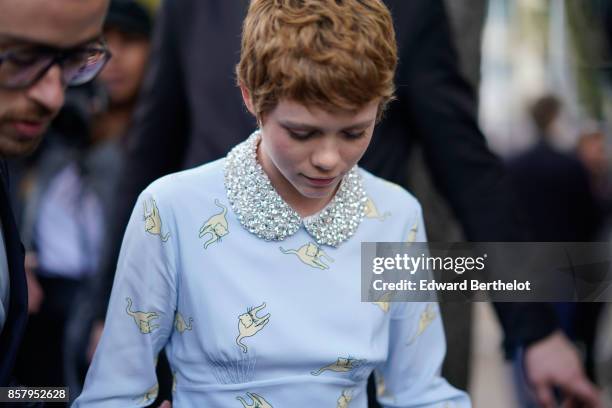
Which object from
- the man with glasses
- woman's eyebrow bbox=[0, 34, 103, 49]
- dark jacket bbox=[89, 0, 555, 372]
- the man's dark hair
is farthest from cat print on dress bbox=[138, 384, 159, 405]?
the man's dark hair

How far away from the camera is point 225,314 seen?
6.02 feet

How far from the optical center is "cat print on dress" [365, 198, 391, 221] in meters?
2.00

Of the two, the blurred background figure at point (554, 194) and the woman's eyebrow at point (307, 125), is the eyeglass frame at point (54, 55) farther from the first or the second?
the blurred background figure at point (554, 194)

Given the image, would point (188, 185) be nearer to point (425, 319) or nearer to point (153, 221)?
point (153, 221)

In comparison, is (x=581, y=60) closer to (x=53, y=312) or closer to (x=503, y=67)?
(x=53, y=312)

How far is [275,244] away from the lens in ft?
6.25

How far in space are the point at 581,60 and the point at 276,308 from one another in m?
3.18

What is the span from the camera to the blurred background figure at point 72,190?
159 inches

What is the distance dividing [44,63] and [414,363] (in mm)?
974

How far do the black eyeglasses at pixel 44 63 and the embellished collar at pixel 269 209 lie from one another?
35 centimetres

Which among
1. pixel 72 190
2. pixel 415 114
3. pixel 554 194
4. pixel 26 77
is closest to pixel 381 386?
pixel 415 114

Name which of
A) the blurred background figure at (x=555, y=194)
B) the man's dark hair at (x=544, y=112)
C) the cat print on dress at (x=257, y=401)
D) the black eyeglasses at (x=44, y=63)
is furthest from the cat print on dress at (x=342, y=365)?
the man's dark hair at (x=544, y=112)

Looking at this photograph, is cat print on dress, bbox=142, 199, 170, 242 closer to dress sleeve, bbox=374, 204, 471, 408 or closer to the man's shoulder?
the man's shoulder

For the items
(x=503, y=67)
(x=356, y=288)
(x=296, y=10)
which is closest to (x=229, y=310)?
(x=356, y=288)
